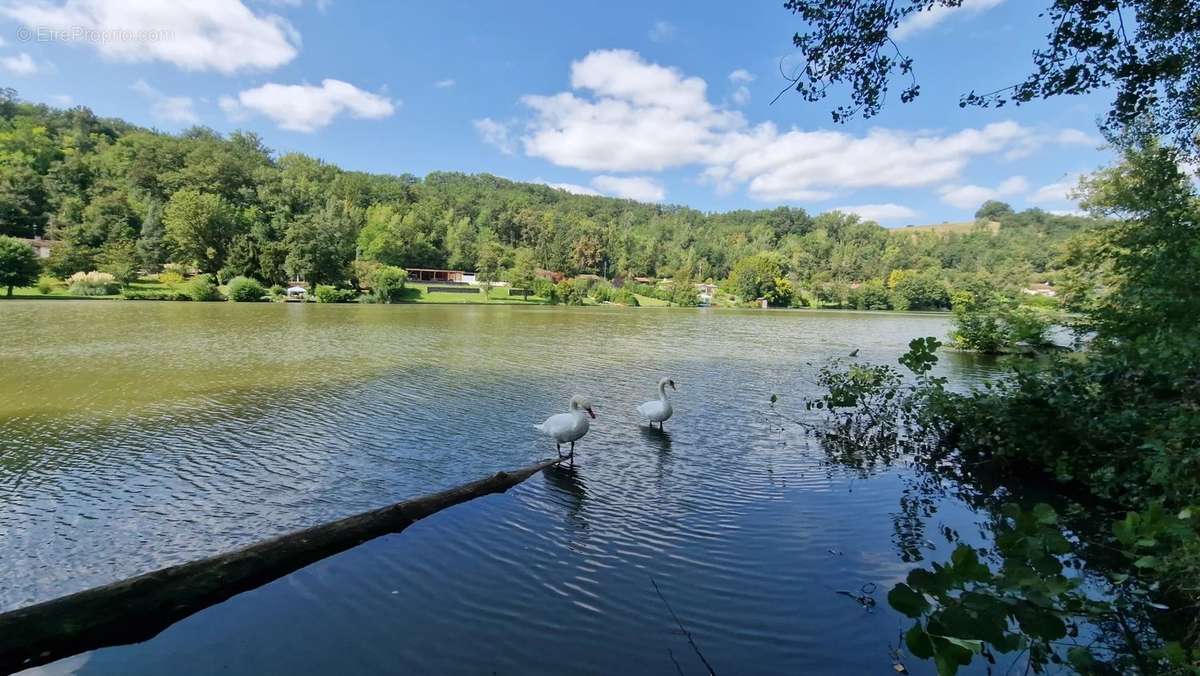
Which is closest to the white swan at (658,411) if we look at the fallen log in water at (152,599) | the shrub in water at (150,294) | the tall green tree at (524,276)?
the fallen log in water at (152,599)

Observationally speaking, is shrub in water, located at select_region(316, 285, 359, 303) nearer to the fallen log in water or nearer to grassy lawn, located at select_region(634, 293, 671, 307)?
grassy lawn, located at select_region(634, 293, 671, 307)

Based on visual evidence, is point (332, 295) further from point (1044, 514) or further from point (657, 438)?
point (1044, 514)

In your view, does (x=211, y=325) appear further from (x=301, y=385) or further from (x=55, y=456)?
(x=55, y=456)

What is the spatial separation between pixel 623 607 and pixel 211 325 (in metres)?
40.3

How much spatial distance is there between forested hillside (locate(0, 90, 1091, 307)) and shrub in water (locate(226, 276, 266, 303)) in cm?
969

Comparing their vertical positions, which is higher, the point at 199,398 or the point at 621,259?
the point at 621,259

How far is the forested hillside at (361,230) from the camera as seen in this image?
267 feet

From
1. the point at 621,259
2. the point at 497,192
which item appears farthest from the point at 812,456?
the point at 497,192

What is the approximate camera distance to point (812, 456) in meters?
11.7

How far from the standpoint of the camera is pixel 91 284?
63.4 meters

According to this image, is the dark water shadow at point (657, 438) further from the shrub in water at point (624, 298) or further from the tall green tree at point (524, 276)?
the shrub in water at point (624, 298)

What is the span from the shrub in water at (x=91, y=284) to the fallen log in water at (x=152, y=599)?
7858cm

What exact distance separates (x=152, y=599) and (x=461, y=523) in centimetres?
347

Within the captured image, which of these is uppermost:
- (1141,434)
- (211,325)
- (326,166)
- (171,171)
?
(326,166)
